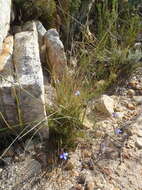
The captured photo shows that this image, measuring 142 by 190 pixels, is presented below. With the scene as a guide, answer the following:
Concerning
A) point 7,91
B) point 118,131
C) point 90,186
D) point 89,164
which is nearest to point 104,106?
point 118,131

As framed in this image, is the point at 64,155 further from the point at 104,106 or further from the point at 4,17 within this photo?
the point at 4,17

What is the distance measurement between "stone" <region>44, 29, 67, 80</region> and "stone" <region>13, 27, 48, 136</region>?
1.00ft

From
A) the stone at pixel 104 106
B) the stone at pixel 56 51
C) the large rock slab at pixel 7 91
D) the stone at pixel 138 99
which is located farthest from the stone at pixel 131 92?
the large rock slab at pixel 7 91

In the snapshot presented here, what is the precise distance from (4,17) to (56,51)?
1.71 feet

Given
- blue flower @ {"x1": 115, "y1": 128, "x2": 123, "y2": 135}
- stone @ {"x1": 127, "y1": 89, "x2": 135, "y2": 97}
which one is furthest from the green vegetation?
blue flower @ {"x1": 115, "y1": 128, "x2": 123, "y2": 135}

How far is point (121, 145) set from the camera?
2.34 m

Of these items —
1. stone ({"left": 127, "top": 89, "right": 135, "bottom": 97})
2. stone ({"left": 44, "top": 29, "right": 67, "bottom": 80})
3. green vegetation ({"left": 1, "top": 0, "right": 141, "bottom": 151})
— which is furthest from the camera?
stone ({"left": 127, "top": 89, "right": 135, "bottom": 97})

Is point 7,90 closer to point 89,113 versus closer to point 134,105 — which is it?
point 89,113

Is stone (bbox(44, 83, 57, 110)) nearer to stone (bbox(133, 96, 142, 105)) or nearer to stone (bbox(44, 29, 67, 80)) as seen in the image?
stone (bbox(44, 29, 67, 80))

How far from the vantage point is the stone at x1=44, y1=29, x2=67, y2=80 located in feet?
8.81

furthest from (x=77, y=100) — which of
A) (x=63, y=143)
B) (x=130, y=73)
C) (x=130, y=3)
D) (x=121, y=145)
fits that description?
(x=130, y=3)

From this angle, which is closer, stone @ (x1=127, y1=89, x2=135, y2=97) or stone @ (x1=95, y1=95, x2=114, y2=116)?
stone @ (x1=95, y1=95, x2=114, y2=116)

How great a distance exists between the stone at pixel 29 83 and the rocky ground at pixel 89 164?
0.22 m

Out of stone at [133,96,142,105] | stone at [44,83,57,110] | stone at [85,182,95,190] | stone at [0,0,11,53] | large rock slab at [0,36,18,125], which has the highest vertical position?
stone at [0,0,11,53]
